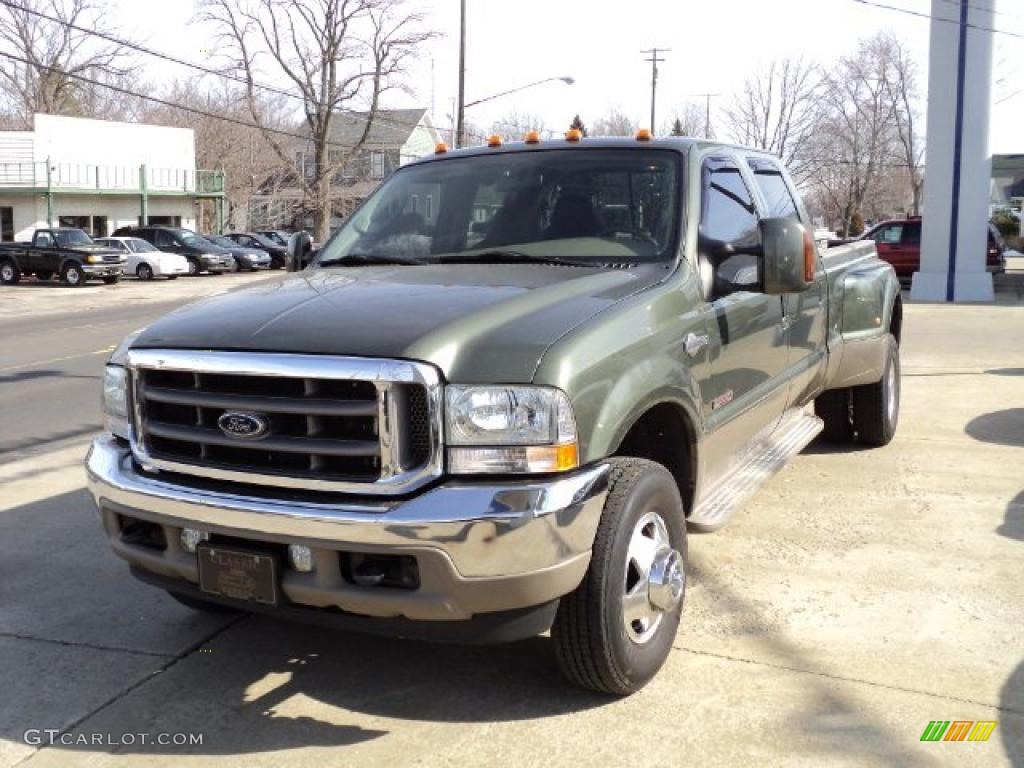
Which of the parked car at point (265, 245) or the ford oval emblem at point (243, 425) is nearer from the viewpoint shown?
the ford oval emblem at point (243, 425)

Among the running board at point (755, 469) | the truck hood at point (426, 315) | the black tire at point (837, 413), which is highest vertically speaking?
the truck hood at point (426, 315)

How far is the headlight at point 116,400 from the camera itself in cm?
370

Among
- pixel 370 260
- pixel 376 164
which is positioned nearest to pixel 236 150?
pixel 376 164

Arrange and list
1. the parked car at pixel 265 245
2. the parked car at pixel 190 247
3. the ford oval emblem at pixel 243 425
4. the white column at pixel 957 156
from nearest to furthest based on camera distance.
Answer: the ford oval emblem at pixel 243 425 < the white column at pixel 957 156 < the parked car at pixel 190 247 < the parked car at pixel 265 245

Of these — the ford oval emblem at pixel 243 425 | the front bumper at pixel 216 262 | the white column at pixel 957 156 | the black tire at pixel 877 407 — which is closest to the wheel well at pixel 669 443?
the ford oval emblem at pixel 243 425

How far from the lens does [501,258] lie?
4.30 meters

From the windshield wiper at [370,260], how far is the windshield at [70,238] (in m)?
28.8

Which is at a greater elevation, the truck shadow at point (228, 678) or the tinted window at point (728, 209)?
the tinted window at point (728, 209)

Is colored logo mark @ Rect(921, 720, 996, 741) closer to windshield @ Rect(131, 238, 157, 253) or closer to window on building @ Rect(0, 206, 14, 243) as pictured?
windshield @ Rect(131, 238, 157, 253)

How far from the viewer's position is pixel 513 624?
318 cm

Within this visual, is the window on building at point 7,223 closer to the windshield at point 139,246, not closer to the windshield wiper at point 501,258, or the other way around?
the windshield at point 139,246

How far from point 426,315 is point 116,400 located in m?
1.26

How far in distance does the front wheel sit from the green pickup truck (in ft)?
92.9

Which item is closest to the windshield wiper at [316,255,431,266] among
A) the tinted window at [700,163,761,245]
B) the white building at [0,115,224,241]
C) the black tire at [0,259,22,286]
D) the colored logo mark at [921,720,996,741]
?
the tinted window at [700,163,761,245]
